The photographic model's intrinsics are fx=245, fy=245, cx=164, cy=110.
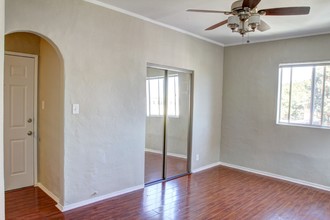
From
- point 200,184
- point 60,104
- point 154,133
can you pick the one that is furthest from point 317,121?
point 60,104

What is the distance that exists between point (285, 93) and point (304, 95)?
34cm

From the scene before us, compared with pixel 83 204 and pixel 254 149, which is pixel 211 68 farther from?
pixel 83 204

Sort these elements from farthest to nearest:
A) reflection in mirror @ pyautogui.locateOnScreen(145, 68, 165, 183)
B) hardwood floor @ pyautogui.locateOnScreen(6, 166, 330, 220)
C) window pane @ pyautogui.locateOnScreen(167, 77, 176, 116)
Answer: window pane @ pyautogui.locateOnScreen(167, 77, 176, 116), reflection in mirror @ pyautogui.locateOnScreen(145, 68, 165, 183), hardwood floor @ pyautogui.locateOnScreen(6, 166, 330, 220)

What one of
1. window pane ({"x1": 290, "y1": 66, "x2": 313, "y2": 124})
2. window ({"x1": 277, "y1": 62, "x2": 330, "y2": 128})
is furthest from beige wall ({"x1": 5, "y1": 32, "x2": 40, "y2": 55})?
window pane ({"x1": 290, "y1": 66, "x2": 313, "y2": 124})

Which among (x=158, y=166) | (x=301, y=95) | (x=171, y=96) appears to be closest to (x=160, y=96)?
(x=171, y=96)

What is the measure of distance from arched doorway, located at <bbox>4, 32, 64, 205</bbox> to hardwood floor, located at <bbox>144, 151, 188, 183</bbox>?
1.46 m

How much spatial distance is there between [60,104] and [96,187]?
125 cm

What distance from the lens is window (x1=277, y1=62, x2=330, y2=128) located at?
4.31m

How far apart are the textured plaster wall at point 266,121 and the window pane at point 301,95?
19 cm

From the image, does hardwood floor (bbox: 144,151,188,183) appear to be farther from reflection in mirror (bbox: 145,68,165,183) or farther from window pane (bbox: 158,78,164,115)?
window pane (bbox: 158,78,164,115)

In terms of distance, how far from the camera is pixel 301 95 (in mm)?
4555

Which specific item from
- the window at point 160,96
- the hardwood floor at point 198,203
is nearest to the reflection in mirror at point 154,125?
the window at point 160,96

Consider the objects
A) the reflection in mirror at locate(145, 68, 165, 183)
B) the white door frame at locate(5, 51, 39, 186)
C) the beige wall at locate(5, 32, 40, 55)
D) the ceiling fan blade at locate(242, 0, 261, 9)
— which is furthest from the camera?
the reflection in mirror at locate(145, 68, 165, 183)

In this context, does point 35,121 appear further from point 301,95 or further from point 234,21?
point 301,95
